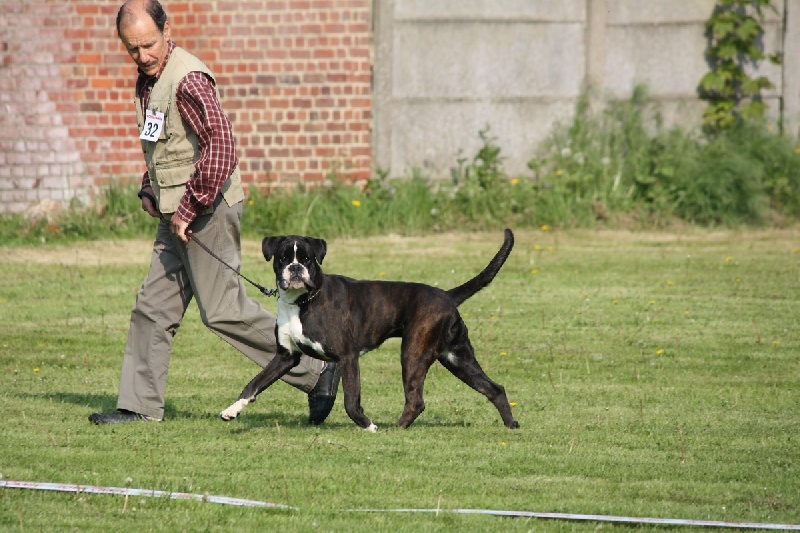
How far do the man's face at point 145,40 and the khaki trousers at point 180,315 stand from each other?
33.0 inches

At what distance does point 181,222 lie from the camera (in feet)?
23.0

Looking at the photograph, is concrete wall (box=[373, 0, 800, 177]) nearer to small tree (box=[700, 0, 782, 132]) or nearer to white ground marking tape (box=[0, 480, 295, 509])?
small tree (box=[700, 0, 782, 132])

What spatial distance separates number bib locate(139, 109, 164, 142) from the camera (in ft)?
23.3

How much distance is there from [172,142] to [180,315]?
1.02 meters

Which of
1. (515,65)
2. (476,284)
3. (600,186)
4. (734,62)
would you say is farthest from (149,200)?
(734,62)

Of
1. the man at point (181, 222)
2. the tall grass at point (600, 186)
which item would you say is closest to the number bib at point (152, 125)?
the man at point (181, 222)

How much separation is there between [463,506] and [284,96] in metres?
10.0

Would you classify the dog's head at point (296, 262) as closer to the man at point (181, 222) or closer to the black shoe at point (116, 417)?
the man at point (181, 222)

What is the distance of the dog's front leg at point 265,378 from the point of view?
697 cm

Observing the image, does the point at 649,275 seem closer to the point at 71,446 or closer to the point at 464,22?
the point at 464,22

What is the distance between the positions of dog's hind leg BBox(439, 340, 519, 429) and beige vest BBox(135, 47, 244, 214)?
154 centimetres

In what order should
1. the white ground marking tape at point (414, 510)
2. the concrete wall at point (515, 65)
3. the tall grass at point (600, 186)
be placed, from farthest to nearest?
the concrete wall at point (515, 65) < the tall grass at point (600, 186) < the white ground marking tape at point (414, 510)

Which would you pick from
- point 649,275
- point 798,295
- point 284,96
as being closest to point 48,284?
point 284,96

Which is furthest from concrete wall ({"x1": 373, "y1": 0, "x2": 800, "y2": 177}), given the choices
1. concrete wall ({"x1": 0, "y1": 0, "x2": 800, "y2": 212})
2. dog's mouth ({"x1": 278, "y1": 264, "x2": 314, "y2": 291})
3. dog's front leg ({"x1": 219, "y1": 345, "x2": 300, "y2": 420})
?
dog's mouth ({"x1": 278, "y1": 264, "x2": 314, "y2": 291})
